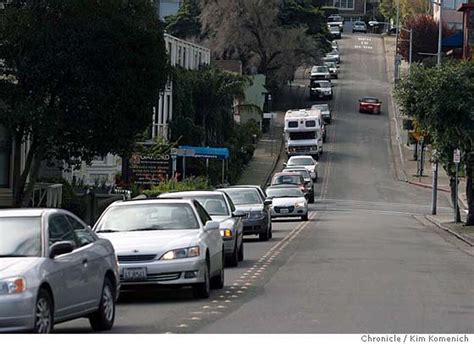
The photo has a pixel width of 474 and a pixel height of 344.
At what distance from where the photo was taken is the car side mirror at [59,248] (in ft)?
40.5

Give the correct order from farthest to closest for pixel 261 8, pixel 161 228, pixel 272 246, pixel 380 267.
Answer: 1. pixel 261 8
2. pixel 272 246
3. pixel 380 267
4. pixel 161 228

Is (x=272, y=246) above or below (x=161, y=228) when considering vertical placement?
below

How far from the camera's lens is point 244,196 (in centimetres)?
3303

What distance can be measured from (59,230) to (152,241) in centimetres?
395

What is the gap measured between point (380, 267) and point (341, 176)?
46.8 meters

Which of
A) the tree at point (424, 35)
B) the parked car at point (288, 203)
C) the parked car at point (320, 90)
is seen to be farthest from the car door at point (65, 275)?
the tree at point (424, 35)

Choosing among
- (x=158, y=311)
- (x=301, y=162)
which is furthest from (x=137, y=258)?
(x=301, y=162)

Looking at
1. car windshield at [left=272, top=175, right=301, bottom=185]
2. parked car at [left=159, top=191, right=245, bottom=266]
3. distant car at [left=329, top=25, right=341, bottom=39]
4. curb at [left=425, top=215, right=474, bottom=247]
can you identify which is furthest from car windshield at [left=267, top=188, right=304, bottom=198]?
distant car at [left=329, top=25, right=341, bottom=39]

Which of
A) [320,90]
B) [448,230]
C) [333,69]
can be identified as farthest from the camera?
[333,69]

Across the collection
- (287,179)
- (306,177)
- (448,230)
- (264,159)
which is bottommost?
(264,159)

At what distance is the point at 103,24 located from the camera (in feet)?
106

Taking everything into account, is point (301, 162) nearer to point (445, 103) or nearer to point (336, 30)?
point (445, 103)

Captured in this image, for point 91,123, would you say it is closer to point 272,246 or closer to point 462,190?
point 272,246

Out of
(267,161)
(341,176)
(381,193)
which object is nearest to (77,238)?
(381,193)
